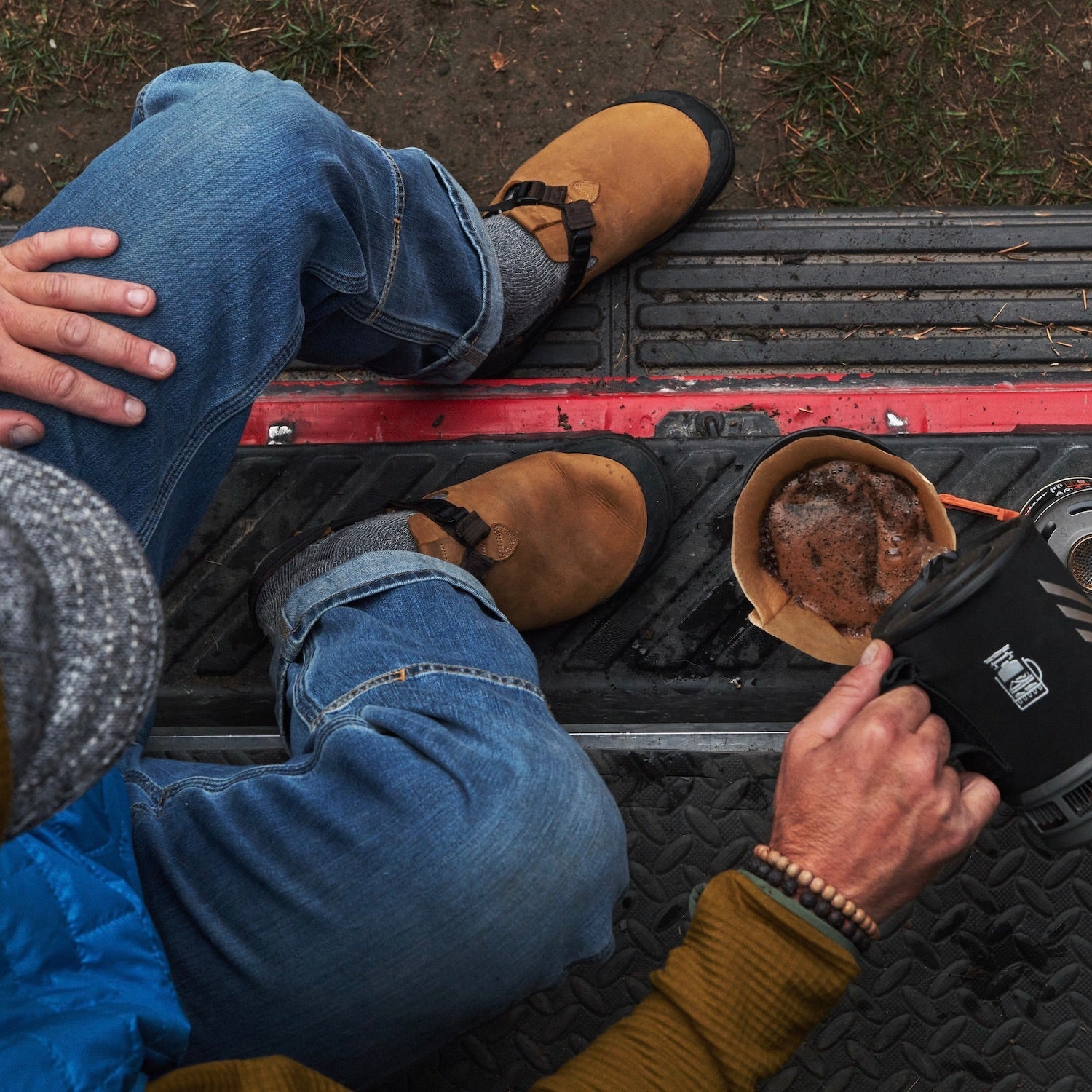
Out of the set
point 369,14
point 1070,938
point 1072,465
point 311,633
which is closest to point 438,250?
point 311,633

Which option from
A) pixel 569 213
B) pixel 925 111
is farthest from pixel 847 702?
pixel 925 111

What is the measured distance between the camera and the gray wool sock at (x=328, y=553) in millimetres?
1387

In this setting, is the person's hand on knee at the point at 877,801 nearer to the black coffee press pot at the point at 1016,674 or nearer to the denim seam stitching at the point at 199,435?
the black coffee press pot at the point at 1016,674

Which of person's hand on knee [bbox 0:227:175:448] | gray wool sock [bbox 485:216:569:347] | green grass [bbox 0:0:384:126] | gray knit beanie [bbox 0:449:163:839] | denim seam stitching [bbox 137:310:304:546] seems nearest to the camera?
gray knit beanie [bbox 0:449:163:839]

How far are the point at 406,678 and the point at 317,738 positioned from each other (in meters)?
0.13

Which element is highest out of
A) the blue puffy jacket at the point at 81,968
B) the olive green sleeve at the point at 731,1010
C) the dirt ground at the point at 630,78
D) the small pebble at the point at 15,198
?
the dirt ground at the point at 630,78

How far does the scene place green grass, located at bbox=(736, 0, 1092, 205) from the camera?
1761 millimetres

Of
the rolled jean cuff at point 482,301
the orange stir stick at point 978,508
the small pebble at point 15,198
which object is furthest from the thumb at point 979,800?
the small pebble at point 15,198

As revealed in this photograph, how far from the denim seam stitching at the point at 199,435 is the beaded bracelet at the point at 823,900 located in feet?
2.66

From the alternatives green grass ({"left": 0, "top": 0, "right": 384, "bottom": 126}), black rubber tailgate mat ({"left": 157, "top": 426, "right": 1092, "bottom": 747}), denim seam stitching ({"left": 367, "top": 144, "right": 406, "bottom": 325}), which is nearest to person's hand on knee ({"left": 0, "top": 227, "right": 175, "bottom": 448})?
denim seam stitching ({"left": 367, "top": 144, "right": 406, "bottom": 325})

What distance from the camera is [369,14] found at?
1.87 meters

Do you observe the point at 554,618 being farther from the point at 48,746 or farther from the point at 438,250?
the point at 48,746

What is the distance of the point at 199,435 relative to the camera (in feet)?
3.82

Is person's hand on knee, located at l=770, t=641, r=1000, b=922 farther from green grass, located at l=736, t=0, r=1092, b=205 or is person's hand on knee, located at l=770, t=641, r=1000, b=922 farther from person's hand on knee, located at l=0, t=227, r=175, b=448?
green grass, located at l=736, t=0, r=1092, b=205
